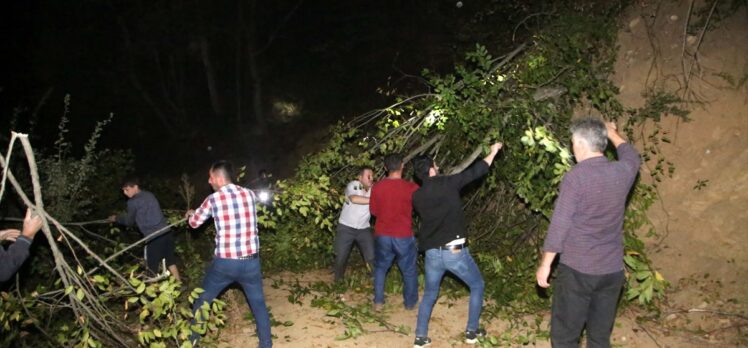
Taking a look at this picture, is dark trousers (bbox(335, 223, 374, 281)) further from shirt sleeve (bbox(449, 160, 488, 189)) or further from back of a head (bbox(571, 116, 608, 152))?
back of a head (bbox(571, 116, 608, 152))

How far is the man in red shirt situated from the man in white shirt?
453 millimetres

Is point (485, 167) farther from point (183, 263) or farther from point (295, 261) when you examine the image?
point (183, 263)

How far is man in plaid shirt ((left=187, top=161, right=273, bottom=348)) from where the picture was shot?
489cm

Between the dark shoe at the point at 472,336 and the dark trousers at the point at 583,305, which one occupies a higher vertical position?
the dark trousers at the point at 583,305

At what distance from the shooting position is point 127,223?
22.0 feet

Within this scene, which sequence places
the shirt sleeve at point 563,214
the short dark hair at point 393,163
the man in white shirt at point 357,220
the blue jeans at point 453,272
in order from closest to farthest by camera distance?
the shirt sleeve at point 563,214, the blue jeans at point 453,272, the short dark hair at point 393,163, the man in white shirt at point 357,220

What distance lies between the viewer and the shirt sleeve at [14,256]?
3.79 meters

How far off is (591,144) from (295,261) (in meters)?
5.28

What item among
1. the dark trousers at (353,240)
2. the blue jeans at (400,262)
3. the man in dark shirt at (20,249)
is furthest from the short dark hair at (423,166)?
the man in dark shirt at (20,249)

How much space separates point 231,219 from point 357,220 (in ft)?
6.72

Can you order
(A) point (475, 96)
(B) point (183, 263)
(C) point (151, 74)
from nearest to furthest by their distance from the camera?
(A) point (475, 96) → (B) point (183, 263) → (C) point (151, 74)

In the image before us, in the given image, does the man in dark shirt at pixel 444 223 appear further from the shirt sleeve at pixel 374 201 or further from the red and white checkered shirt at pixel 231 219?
the red and white checkered shirt at pixel 231 219

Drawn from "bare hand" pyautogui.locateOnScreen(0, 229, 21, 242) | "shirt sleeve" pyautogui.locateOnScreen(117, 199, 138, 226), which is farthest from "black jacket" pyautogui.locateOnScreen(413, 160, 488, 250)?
"shirt sleeve" pyautogui.locateOnScreen(117, 199, 138, 226)

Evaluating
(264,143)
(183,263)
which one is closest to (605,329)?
(183,263)
